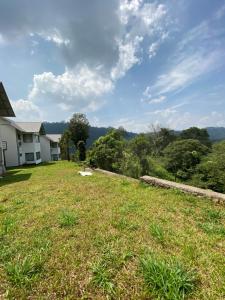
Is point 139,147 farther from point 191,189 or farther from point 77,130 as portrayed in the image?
point 77,130

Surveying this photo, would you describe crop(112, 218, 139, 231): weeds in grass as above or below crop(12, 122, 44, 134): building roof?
below

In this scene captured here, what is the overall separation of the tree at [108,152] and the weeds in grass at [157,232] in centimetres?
1088

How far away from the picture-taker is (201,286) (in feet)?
7.71

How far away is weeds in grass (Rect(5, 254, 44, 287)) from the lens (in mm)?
2547

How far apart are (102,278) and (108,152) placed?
517 inches

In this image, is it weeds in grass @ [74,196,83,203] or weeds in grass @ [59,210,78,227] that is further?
weeds in grass @ [74,196,83,203]

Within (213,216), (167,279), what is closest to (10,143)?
(213,216)

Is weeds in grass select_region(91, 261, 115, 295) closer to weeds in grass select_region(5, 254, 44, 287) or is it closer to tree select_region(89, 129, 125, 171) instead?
weeds in grass select_region(5, 254, 44, 287)

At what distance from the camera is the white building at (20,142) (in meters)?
24.2

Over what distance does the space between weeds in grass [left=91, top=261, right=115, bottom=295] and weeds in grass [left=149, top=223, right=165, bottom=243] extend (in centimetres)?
Answer: 114

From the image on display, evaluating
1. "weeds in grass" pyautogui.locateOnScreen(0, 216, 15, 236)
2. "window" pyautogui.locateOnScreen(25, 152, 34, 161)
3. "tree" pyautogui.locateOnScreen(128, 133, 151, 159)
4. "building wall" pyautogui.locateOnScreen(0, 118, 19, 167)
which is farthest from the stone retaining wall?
"window" pyautogui.locateOnScreen(25, 152, 34, 161)

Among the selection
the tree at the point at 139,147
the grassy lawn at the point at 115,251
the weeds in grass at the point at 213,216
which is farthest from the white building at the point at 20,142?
the weeds in grass at the point at 213,216

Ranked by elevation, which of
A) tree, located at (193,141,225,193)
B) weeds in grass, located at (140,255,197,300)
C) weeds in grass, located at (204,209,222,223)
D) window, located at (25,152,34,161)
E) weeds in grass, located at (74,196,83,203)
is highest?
window, located at (25,152,34,161)

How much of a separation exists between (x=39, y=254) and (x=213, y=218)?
3.59 meters
